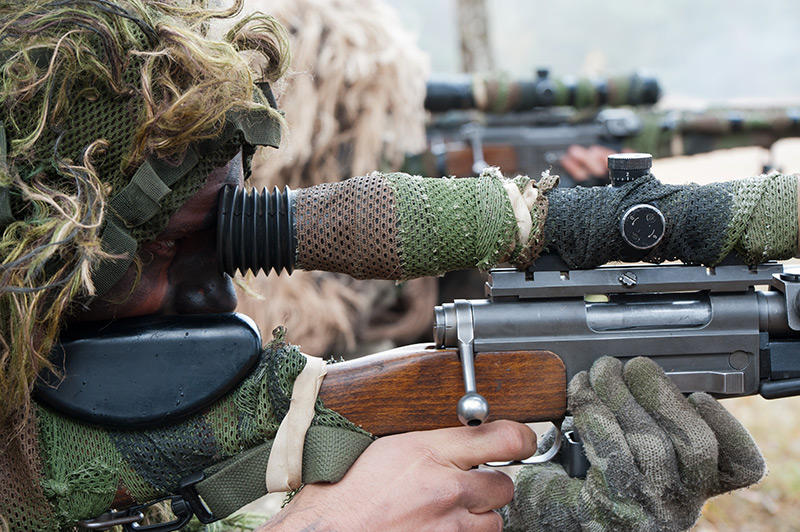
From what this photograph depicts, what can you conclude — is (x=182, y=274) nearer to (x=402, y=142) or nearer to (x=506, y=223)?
(x=506, y=223)

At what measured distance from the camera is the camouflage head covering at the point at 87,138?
3.99 feet

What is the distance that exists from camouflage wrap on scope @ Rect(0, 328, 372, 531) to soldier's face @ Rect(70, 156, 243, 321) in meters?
0.19

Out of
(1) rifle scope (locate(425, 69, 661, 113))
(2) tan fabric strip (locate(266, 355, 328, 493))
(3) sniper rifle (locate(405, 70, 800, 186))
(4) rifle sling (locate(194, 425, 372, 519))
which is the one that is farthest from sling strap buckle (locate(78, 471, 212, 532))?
(1) rifle scope (locate(425, 69, 661, 113))

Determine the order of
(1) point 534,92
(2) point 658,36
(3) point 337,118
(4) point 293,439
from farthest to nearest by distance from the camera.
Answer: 1. (2) point 658,36
2. (1) point 534,92
3. (3) point 337,118
4. (4) point 293,439

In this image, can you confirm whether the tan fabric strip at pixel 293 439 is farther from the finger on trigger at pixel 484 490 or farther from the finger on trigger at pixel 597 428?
the finger on trigger at pixel 597 428

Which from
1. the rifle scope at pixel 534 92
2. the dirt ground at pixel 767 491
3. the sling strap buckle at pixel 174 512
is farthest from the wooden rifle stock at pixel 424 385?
the rifle scope at pixel 534 92

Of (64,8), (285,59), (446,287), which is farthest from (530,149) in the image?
(64,8)

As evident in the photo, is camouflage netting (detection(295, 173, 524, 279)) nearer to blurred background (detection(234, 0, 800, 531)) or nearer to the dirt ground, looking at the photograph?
blurred background (detection(234, 0, 800, 531))

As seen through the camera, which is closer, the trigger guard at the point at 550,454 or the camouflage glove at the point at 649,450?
the camouflage glove at the point at 649,450

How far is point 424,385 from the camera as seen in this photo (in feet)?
4.66

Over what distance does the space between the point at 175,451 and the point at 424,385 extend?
1.49 feet

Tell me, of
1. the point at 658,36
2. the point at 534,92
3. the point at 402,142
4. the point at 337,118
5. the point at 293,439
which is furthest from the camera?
the point at 658,36

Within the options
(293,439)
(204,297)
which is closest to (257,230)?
(204,297)

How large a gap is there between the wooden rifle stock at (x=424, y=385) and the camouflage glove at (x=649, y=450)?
8 cm
